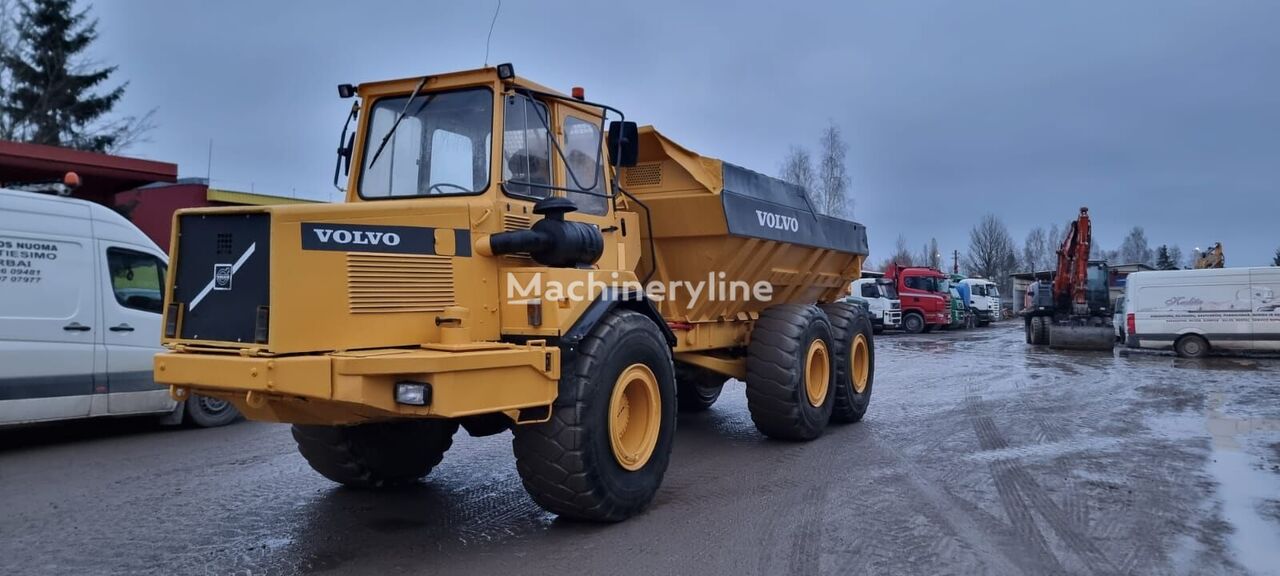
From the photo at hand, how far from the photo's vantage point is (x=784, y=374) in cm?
781

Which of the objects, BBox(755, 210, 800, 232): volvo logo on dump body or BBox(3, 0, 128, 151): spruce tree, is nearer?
BBox(755, 210, 800, 232): volvo logo on dump body

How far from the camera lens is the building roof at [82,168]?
12.7m

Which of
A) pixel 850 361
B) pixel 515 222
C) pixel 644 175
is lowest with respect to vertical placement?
pixel 850 361

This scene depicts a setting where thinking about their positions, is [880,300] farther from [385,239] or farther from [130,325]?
[385,239]

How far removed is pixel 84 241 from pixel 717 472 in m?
6.46

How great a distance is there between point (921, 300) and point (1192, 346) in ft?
43.9

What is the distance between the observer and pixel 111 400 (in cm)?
838

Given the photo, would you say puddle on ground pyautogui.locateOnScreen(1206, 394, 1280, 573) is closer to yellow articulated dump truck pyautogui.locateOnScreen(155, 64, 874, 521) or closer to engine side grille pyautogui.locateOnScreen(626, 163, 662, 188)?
yellow articulated dump truck pyautogui.locateOnScreen(155, 64, 874, 521)

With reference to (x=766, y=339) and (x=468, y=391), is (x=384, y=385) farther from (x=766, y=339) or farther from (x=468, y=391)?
(x=766, y=339)

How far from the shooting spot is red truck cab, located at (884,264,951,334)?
32.6 m

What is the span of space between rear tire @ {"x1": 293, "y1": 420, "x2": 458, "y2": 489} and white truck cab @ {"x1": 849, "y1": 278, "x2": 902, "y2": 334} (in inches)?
1038

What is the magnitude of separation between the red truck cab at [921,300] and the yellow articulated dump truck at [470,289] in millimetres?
26951

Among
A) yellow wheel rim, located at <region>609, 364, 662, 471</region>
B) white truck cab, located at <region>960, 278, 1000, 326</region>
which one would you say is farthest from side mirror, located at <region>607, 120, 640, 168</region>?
white truck cab, located at <region>960, 278, 1000, 326</region>

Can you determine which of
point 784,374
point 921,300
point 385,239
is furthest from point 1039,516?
point 921,300
